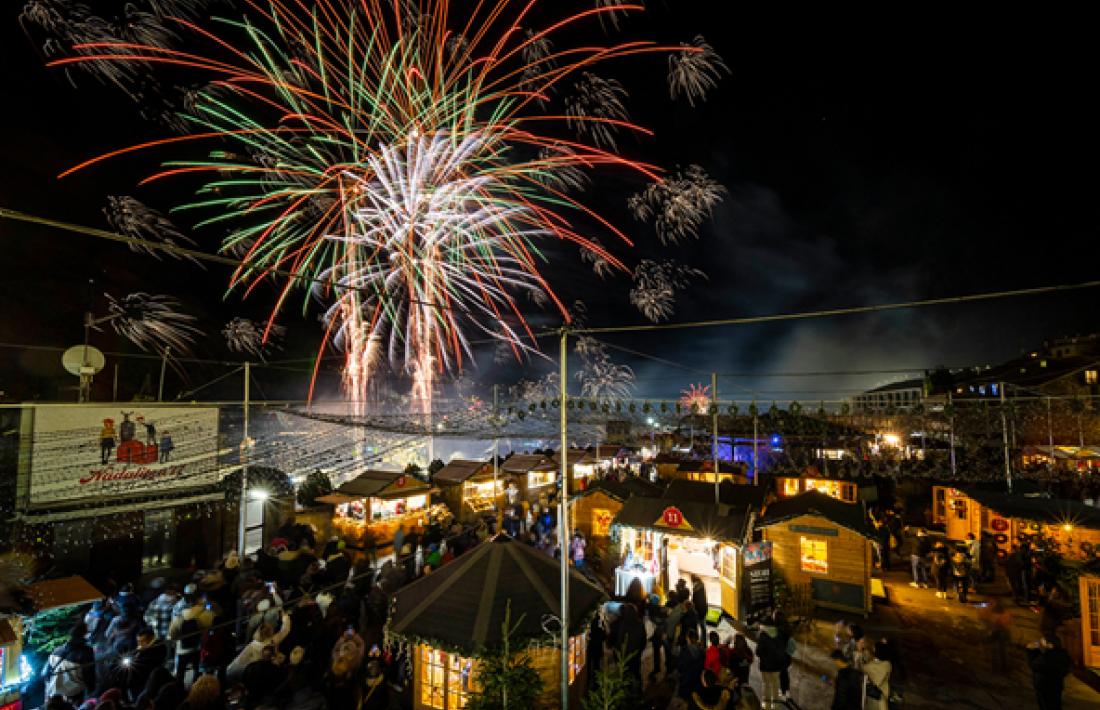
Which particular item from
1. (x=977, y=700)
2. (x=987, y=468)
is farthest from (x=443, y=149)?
(x=987, y=468)

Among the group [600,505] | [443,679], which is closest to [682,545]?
[600,505]

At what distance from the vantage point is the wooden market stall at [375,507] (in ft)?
55.9

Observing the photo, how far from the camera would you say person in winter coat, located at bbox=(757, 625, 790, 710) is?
749cm

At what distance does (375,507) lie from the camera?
57.4ft

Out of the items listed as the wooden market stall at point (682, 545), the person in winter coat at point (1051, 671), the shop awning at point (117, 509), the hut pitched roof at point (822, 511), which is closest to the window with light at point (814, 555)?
the hut pitched roof at point (822, 511)

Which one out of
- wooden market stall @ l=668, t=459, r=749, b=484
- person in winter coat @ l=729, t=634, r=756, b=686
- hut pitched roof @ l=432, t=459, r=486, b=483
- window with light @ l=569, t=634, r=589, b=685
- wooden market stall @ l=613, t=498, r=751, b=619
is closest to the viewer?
person in winter coat @ l=729, t=634, r=756, b=686

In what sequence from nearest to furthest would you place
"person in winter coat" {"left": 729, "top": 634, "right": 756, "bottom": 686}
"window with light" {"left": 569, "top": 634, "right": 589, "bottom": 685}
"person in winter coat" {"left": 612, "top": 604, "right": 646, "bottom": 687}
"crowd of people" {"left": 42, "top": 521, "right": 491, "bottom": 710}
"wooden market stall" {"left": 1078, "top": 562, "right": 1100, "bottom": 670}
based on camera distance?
"crowd of people" {"left": 42, "top": 521, "right": 491, "bottom": 710} → "person in winter coat" {"left": 729, "top": 634, "right": 756, "bottom": 686} → "window with light" {"left": 569, "top": 634, "right": 589, "bottom": 685} → "person in winter coat" {"left": 612, "top": 604, "right": 646, "bottom": 687} → "wooden market stall" {"left": 1078, "top": 562, "right": 1100, "bottom": 670}

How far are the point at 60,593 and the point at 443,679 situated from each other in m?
6.69

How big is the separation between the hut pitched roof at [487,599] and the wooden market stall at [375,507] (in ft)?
35.1

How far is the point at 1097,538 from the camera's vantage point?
1194 cm

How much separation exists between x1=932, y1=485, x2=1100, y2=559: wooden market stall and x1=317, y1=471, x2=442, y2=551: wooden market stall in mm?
18772

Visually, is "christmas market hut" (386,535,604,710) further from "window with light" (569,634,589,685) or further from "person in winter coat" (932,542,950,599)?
"person in winter coat" (932,542,950,599)

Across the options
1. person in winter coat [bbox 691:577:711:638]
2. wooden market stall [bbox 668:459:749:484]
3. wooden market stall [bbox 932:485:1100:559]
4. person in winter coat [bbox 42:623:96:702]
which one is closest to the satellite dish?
person in winter coat [bbox 42:623:96:702]

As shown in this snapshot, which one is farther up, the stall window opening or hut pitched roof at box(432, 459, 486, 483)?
hut pitched roof at box(432, 459, 486, 483)
